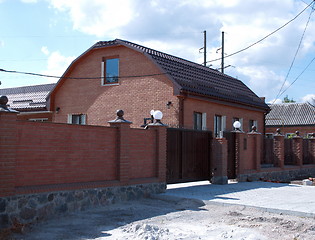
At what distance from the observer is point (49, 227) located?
8.18m

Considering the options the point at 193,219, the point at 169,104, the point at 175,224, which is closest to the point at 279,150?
the point at 169,104

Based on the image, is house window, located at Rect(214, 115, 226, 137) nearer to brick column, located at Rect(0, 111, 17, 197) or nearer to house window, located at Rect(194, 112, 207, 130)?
house window, located at Rect(194, 112, 207, 130)

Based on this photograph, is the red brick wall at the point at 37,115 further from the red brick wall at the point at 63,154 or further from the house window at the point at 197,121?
the red brick wall at the point at 63,154

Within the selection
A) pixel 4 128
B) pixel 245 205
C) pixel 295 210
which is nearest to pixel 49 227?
pixel 4 128

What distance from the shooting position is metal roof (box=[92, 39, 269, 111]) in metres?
17.8

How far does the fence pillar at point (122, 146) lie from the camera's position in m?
11.0

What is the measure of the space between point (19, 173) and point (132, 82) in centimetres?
1079

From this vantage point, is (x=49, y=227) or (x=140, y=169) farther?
(x=140, y=169)

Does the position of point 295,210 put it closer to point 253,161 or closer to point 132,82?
point 253,161

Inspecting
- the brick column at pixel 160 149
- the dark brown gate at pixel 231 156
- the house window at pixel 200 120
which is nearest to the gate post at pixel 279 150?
the house window at pixel 200 120

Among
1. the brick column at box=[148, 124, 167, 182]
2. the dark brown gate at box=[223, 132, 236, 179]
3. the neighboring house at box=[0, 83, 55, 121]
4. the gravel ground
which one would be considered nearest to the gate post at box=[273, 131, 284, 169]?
the dark brown gate at box=[223, 132, 236, 179]

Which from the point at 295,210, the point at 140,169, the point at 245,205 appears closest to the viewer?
the point at 295,210

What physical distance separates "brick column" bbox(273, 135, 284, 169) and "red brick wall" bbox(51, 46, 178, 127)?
6.25m

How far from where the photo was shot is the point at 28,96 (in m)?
25.9
